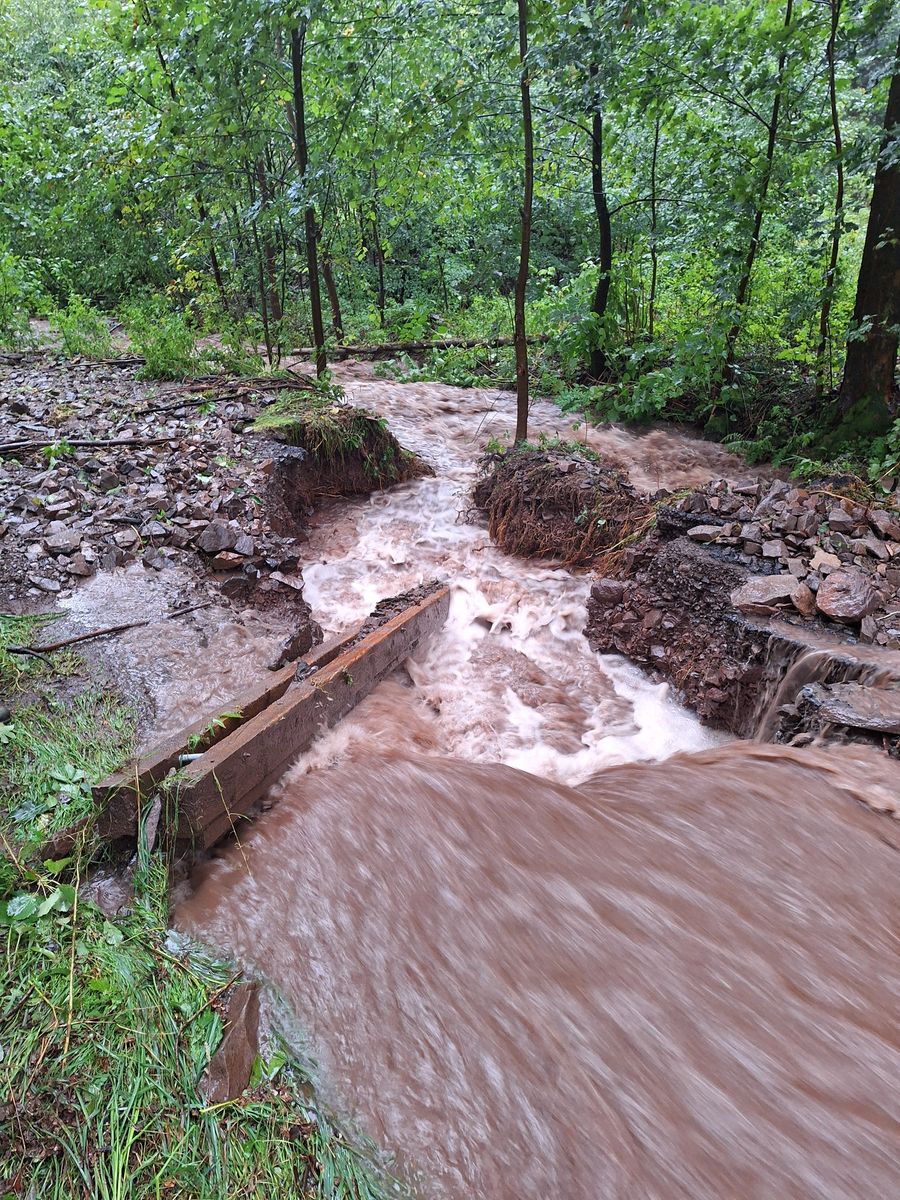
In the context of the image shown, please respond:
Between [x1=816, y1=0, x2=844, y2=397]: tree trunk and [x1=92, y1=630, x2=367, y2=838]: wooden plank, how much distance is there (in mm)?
6516

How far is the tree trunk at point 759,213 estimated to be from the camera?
6461mm

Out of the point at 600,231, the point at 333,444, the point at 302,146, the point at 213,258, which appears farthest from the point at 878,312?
the point at 213,258

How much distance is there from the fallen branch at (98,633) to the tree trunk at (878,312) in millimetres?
6037

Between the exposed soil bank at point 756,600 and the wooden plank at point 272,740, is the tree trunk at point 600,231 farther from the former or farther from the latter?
the wooden plank at point 272,740

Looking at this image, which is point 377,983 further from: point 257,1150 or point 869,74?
point 869,74

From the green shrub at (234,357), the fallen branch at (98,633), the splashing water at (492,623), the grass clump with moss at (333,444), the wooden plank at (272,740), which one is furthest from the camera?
the green shrub at (234,357)

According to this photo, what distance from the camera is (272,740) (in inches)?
122

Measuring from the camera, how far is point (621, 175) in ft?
30.5

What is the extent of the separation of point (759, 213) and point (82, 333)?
28.7ft

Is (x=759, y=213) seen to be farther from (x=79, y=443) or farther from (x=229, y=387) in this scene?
(x=79, y=443)

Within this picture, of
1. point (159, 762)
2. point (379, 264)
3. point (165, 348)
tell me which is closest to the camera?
point (159, 762)

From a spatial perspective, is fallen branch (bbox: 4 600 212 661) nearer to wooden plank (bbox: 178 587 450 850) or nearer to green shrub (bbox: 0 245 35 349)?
wooden plank (bbox: 178 587 450 850)

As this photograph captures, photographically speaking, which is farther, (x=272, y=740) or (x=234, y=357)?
(x=234, y=357)

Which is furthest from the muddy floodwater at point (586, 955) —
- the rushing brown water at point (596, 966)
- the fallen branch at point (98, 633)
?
the fallen branch at point (98, 633)
